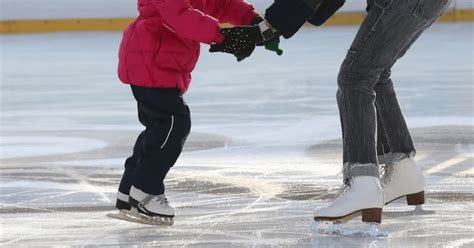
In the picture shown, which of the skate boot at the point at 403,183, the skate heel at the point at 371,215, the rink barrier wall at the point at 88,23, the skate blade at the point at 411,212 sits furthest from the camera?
the rink barrier wall at the point at 88,23

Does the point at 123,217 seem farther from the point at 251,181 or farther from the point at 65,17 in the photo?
the point at 65,17

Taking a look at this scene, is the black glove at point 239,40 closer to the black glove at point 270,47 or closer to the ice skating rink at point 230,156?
the black glove at point 270,47

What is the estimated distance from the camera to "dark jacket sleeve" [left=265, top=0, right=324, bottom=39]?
3.91 m

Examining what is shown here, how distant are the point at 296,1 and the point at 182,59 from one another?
43 centimetres

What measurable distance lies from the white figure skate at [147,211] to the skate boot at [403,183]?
29.5 inches

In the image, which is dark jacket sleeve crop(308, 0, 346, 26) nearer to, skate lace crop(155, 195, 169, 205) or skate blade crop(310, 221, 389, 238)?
skate blade crop(310, 221, 389, 238)

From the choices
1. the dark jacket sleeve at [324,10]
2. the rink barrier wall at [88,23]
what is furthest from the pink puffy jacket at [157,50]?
the rink barrier wall at [88,23]

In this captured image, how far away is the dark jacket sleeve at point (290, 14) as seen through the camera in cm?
391

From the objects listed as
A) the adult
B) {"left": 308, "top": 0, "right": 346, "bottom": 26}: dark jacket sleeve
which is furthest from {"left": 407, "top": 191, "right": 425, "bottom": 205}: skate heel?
{"left": 308, "top": 0, "right": 346, "bottom": 26}: dark jacket sleeve

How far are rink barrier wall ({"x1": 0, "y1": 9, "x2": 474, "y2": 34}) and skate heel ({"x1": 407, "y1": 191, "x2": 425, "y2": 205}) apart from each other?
16.9 metres

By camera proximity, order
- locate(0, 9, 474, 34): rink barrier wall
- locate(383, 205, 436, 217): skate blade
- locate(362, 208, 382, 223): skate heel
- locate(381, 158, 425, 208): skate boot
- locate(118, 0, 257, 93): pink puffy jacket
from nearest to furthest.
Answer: locate(362, 208, 382, 223): skate heel
locate(118, 0, 257, 93): pink puffy jacket
locate(383, 205, 436, 217): skate blade
locate(381, 158, 425, 208): skate boot
locate(0, 9, 474, 34): rink barrier wall

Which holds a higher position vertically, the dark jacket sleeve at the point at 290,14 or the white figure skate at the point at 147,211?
the dark jacket sleeve at the point at 290,14

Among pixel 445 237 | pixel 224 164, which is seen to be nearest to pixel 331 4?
pixel 445 237

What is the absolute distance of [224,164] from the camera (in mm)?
5656
